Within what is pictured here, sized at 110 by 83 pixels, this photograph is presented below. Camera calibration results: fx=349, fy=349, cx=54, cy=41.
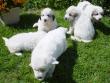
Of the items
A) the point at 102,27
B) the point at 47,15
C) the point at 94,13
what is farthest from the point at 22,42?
the point at 102,27

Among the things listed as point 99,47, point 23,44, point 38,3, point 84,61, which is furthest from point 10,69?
point 38,3

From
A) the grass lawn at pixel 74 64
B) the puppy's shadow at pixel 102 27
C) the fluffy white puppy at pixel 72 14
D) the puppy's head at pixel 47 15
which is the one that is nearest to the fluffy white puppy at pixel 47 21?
the puppy's head at pixel 47 15

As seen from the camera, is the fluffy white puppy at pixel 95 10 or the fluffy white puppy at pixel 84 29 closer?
the fluffy white puppy at pixel 84 29

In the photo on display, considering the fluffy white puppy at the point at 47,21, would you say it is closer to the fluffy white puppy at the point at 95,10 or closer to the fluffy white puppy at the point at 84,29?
the fluffy white puppy at the point at 84,29

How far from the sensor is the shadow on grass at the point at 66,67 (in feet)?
20.9

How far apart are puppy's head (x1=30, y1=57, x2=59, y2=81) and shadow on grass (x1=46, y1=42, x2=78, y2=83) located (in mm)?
245

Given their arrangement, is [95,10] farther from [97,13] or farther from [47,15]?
[47,15]

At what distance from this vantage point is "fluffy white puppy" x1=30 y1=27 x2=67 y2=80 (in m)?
6.05

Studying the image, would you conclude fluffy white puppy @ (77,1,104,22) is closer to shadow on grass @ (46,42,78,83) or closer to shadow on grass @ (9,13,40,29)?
shadow on grass @ (46,42,78,83)

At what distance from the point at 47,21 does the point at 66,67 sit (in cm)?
140

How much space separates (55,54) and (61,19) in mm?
2345

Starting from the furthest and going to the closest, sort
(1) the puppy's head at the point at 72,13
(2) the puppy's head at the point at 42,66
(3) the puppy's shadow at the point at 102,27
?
1. (3) the puppy's shadow at the point at 102,27
2. (1) the puppy's head at the point at 72,13
3. (2) the puppy's head at the point at 42,66

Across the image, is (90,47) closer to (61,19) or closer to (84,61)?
(84,61)

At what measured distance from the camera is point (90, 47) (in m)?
7.40
